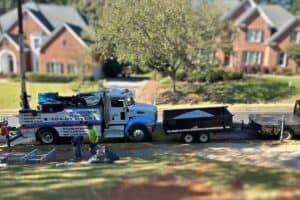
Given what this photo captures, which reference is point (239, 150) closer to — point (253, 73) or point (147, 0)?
point (147, 0)

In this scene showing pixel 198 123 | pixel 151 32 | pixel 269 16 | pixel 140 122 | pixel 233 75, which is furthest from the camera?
pixel 269 16

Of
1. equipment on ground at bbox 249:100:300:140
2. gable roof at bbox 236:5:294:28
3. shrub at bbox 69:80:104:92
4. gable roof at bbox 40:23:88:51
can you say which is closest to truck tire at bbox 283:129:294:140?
equipment on ground at bbox 249:100:300:140

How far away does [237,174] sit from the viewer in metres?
13.5

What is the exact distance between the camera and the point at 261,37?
5238cm

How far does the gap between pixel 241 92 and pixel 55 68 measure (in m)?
29.1

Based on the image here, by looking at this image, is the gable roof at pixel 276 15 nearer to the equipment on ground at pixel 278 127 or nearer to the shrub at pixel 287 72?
the shrub at pixel 287 72

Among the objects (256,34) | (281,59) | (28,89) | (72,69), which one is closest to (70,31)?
(72,69)

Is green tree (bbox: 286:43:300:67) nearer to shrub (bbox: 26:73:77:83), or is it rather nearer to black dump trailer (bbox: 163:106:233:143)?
shrub (bbox: 26:73:77:83)

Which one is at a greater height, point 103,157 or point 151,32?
point 151,32

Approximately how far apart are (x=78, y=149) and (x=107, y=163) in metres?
1.83

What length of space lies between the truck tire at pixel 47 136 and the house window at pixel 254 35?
128 feet

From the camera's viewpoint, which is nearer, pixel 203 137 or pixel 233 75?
pixel 203 137

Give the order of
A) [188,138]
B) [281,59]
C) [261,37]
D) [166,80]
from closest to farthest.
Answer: [188,138]
[166,80]
[281,59]
[261,37]

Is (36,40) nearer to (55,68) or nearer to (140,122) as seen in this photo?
(55,68)
